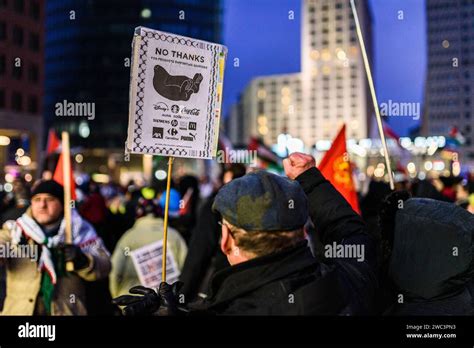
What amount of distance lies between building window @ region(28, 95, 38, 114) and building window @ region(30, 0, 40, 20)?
21.2 feet

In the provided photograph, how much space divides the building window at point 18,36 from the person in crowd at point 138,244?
1717 inches

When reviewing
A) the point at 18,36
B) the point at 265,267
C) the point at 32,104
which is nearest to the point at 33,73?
the point at 32,104

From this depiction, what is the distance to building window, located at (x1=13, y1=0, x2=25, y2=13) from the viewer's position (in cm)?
4599

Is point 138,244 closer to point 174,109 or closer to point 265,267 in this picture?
point 174,109

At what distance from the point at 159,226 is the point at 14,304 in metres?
2.07

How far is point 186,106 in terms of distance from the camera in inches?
126

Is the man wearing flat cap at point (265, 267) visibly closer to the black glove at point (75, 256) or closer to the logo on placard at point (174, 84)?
the logo on placard at point (174, 84)

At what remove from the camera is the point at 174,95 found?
313cm

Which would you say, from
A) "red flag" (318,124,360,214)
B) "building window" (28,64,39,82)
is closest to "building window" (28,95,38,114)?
"building window" (28,64,39,82)

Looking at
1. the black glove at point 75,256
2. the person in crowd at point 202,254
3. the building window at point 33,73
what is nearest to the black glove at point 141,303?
the black glove at point 75,256

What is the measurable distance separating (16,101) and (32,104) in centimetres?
181

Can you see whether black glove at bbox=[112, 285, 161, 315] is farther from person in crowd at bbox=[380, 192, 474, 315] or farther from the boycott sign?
person in crowd at bbox=[380, 192, 474, 315]

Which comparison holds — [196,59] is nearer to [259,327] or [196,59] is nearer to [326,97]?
[259,327]

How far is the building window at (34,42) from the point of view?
158 feet
